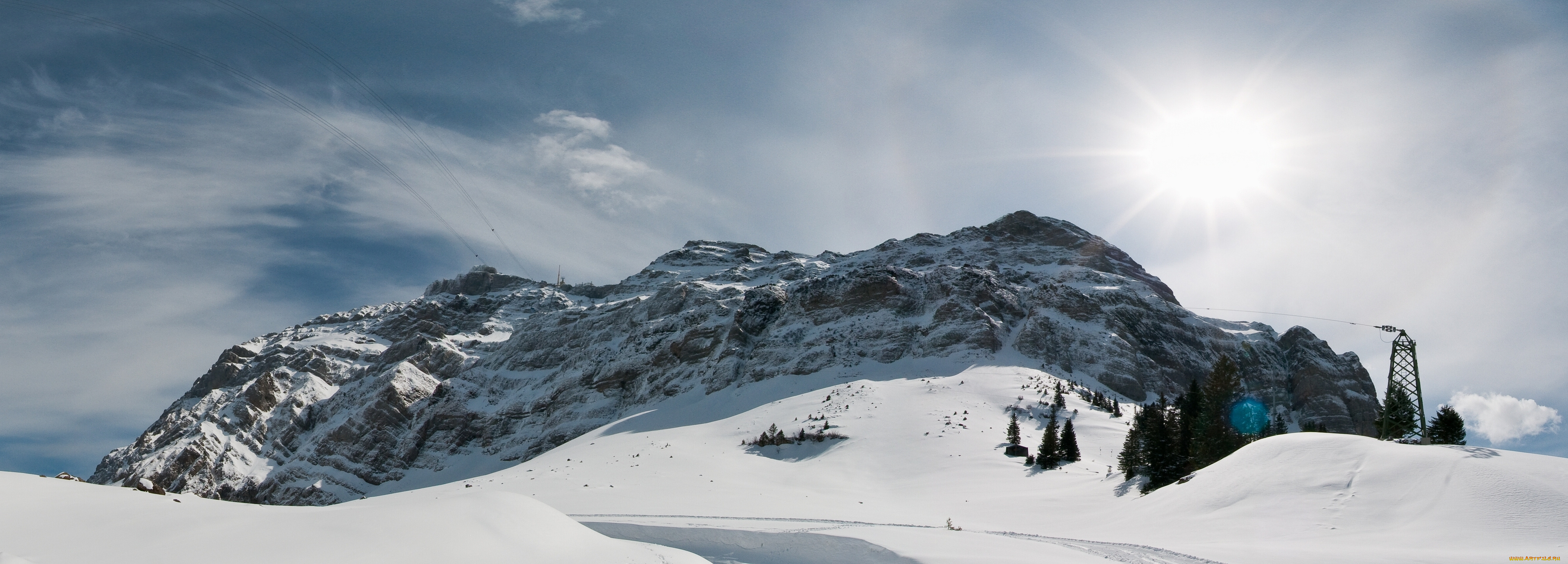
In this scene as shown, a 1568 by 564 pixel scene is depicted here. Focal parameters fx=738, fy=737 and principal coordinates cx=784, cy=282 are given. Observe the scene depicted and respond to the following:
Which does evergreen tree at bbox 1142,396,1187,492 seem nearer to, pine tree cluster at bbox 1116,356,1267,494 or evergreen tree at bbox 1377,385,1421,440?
pine tree cluster at bbox 1116,356,1267,494

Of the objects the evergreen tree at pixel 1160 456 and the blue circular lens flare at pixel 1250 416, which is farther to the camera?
the blue circular lens flare at pixel 1250 416

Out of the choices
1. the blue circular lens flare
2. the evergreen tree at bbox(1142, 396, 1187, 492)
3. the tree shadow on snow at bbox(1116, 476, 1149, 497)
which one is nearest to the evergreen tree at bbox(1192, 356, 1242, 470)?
the evergreen tree at bbox(1142, 396, 1187, 492)

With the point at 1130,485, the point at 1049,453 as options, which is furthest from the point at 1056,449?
the point at 1130,485

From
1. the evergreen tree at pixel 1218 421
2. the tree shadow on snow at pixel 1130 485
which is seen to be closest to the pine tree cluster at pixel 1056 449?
the evergreen tree at pixel 1218 421

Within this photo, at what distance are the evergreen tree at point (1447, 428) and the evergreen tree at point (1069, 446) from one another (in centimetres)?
1599

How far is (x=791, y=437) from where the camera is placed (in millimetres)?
50031

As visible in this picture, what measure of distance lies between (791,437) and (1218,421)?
25576 mm

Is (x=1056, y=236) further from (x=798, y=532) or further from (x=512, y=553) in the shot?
(x=512, y=553)

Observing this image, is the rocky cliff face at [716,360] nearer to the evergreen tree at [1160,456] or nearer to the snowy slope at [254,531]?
the evergreen tree at [1160,456]

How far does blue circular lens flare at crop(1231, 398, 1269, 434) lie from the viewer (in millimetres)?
62656

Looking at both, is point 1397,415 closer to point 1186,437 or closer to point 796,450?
point 1186,437

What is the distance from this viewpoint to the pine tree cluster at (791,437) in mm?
49250

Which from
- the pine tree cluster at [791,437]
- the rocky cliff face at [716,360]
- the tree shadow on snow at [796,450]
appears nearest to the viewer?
the tree shadow on snow at [796,450]

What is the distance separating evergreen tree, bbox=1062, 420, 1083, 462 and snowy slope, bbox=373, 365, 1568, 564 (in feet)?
3.05
